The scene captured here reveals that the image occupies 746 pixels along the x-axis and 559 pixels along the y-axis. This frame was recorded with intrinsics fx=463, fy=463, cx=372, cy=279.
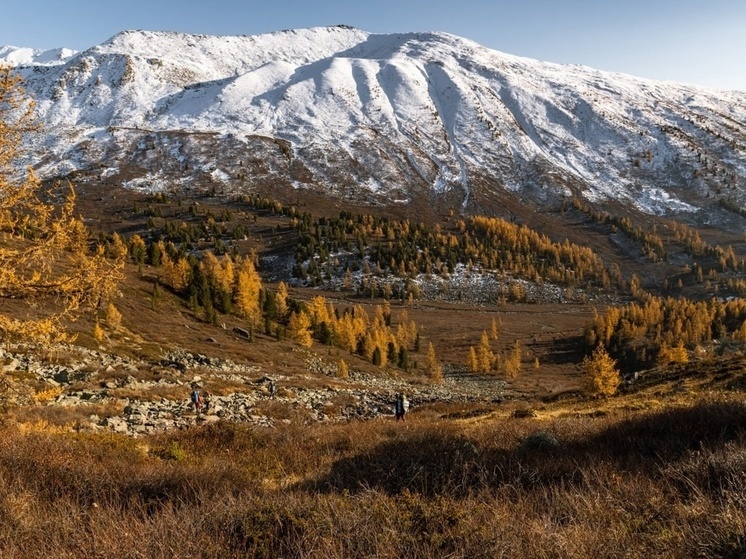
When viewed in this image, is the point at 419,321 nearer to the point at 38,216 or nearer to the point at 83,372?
the point at 83,372

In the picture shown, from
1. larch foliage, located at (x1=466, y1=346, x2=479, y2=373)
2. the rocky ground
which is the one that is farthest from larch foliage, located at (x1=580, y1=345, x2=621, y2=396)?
larch foliage, located at (x1=466, y1=346, x2=479, y2=373)

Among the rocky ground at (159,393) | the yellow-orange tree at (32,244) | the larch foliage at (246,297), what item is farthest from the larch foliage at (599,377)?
the larch foliage at (246,297)

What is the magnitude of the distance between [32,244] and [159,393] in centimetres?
2156

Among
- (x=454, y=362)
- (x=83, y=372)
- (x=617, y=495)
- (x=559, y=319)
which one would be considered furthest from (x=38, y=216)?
(x=559, y=319)

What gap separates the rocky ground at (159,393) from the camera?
20578 millimetres

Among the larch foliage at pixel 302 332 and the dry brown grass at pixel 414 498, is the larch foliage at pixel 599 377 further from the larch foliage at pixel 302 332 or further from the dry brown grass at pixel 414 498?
the larch foliage at pixel 302 332

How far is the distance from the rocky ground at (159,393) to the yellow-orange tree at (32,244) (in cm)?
165

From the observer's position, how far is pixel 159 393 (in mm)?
28734

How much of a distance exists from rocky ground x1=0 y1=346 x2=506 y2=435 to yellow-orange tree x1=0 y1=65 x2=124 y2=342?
5.42ft

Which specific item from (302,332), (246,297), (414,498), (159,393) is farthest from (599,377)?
(246,297)

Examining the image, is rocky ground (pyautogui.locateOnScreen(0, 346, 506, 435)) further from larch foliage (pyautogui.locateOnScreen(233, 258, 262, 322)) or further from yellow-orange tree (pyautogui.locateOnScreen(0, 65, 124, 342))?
larch foliage (pyautogui.locateOnScreen(233, 258, 262, 322))

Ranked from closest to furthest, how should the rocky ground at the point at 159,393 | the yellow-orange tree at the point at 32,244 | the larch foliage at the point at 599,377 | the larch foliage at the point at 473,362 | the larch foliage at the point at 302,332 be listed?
the yellow-orange tree at the point at 32,244, the rocky ground at the point at 159,393, the larch foliage at the point at 599,377, the larch foliage at the point at 302,332, the larch foliage at the point at 473,362

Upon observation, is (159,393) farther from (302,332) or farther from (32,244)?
(302,332)

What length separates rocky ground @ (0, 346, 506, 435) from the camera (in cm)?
2058
